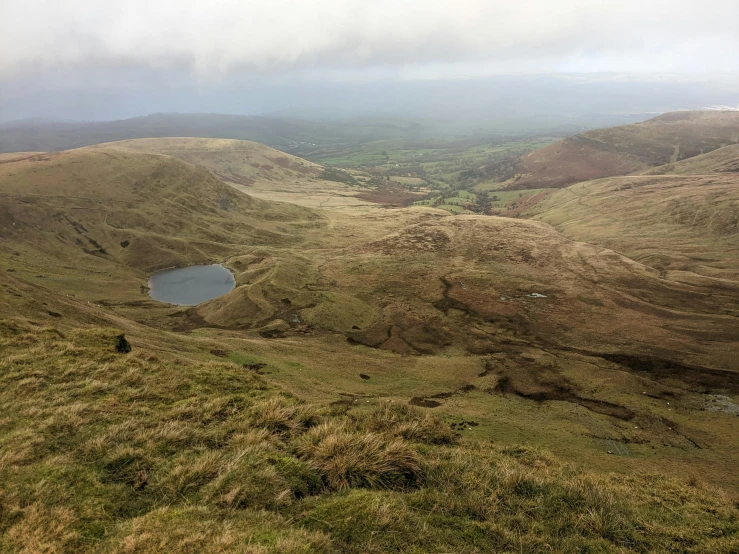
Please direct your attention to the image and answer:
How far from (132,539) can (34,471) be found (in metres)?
4.99

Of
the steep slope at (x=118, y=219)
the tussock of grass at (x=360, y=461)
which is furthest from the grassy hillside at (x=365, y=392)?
the steep slope at (x=118, y=219)

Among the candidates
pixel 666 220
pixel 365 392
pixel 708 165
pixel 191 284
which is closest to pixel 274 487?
pixel 365 392

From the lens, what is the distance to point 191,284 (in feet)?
269

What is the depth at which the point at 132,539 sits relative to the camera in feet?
27.2

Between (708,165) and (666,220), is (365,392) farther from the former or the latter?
(708,165)

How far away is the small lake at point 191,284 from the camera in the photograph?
73438 mm

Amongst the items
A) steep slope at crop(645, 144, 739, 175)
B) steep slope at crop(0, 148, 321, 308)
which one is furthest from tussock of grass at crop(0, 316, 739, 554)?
steep slope at crop(645, 144, 739, 175)

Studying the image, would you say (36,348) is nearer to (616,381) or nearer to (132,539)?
(132,539)

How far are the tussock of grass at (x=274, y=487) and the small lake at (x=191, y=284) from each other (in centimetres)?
5745

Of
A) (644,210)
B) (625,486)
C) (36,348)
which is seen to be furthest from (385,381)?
(644,210)

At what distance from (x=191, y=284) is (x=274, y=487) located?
79.0m

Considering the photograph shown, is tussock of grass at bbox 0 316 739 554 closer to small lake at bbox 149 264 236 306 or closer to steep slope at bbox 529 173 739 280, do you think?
small lake at bbox 149 264 236 306

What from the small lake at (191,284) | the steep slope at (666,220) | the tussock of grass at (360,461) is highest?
the tussock of grass at (360,461)

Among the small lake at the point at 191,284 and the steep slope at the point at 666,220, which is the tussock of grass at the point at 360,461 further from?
the steep slope at the point at 666,220
